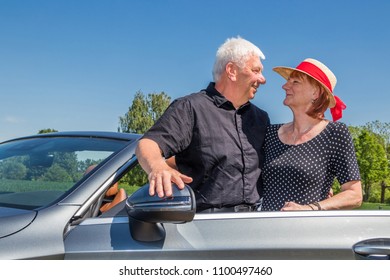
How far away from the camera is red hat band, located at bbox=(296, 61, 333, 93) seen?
309cm

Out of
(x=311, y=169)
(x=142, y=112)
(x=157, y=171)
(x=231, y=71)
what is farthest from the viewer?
(x=142, y=112)

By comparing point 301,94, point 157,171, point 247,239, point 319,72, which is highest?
point 319,72

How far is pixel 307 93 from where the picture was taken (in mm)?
3162

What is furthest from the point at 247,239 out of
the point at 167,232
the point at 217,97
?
the point at 217,97

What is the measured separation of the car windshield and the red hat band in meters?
1.10

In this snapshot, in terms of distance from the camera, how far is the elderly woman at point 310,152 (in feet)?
9.11

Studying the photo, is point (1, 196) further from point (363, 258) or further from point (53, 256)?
point (363, 258)

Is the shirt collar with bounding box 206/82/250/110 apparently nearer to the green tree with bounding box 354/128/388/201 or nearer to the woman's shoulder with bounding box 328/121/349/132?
the woman's shoulder with bounding box 328/121/349/132

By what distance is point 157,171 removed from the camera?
2.18 metres

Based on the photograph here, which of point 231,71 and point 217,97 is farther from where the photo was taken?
point 231,71

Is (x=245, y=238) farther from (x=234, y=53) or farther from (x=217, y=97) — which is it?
(x=234, y=53)

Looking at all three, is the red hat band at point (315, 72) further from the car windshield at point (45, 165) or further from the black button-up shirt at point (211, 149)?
the car windshield at point (45, 165)

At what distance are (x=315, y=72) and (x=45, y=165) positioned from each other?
61.8 inches
